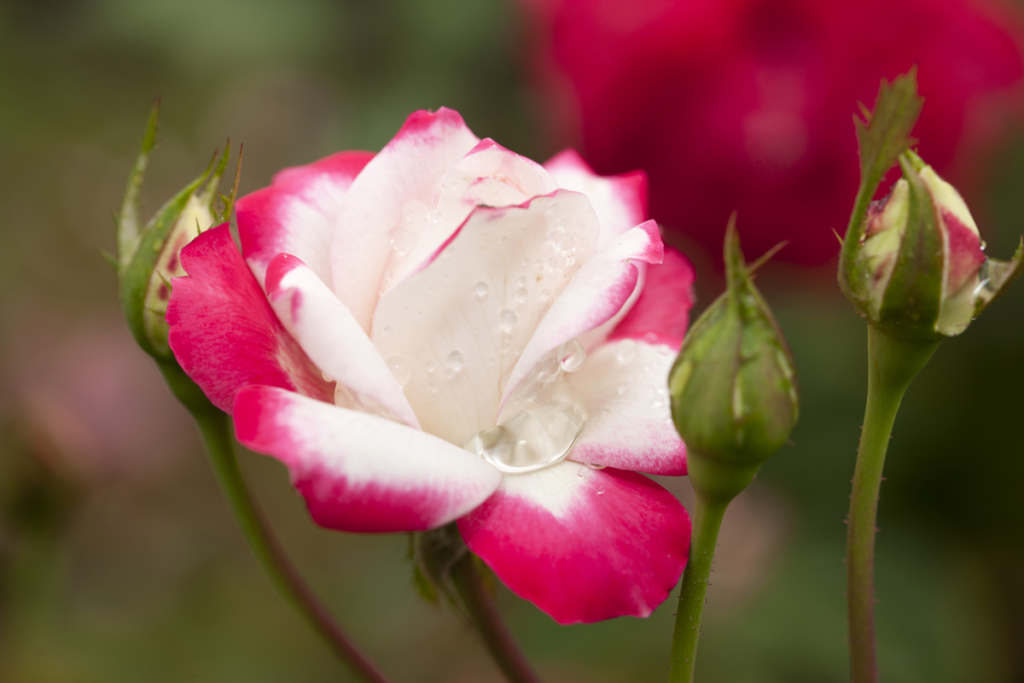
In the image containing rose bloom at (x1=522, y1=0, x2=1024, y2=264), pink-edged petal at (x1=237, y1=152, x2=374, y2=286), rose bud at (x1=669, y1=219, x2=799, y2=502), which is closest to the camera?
rose bud at (x1=669, y1=219, x2=799, y2=502)

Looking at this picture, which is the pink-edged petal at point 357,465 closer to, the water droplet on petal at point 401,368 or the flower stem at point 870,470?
the water droplet on petal at point 401,368

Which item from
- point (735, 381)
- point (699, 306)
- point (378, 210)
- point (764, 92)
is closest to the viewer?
point (735, 381)

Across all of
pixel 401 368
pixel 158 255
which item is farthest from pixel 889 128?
pixel 158 255

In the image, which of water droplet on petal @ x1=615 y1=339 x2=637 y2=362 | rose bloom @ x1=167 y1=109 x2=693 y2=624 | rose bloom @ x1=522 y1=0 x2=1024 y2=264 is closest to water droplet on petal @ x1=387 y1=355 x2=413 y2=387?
rose bloom @ x1=167 y1=109 x2=693 y2=624

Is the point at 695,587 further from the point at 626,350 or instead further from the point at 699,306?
the point at 699,306

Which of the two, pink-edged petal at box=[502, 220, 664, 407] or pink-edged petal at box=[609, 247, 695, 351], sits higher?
pink-edged petal at box=[502, 220, 664, 407]

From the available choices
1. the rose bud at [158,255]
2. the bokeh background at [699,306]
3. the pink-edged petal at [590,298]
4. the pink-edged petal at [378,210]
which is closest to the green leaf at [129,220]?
the rose bud at [158,255]

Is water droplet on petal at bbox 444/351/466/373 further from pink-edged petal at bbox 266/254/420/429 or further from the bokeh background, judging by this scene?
the bokeh background
